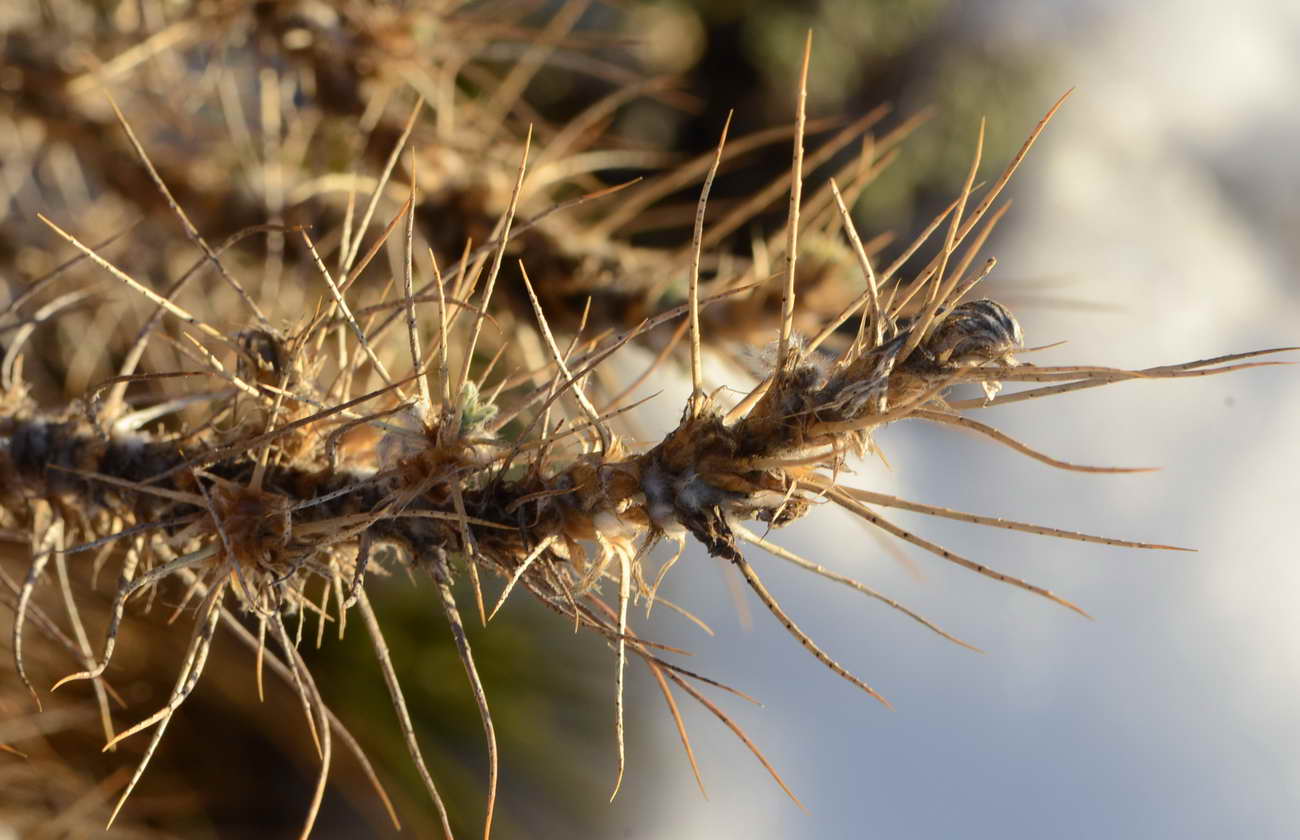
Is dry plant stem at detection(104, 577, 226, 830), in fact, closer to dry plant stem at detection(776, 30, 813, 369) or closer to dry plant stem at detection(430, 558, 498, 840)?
dry plant stem at detection(430, 558, 498, 840)

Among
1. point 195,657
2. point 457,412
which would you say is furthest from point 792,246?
point 195,657

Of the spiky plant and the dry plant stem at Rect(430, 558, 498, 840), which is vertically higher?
the spiky plant

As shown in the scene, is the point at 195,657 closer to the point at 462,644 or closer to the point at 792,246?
the point at 462,644

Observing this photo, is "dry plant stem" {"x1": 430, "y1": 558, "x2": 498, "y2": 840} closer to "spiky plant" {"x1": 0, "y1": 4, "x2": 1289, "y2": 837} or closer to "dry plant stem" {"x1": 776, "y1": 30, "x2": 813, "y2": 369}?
"spiky plant" {"x1": 0, "y1": 4, "x2": 1289, "y2": 837}

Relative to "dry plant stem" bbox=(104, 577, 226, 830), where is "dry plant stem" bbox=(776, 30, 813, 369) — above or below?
above

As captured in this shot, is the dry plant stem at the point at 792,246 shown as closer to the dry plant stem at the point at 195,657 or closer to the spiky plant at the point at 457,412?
the spiky plant at the point at 457,412

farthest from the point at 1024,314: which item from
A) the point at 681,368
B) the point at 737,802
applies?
the point at 681,368

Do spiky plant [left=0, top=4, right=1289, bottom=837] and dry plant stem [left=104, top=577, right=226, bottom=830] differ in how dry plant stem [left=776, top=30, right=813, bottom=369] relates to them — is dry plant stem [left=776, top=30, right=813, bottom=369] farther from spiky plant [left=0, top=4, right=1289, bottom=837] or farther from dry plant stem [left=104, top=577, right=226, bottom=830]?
dry plant stem [left=104, top=577, right=226, bottom=830]

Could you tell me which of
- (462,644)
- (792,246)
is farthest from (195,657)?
(792,246)

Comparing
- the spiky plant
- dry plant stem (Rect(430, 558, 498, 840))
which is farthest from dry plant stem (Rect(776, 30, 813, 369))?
dry plant stem (Rect(430, 558, 498, 840))
